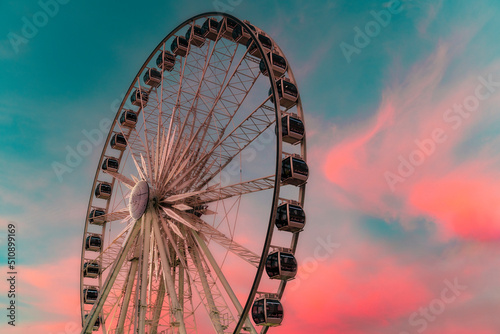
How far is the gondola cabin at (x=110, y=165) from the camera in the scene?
33656 millimetres

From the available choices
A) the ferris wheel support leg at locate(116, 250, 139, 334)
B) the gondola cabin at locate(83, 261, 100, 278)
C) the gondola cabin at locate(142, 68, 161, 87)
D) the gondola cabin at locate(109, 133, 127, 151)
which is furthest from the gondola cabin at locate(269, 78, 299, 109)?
the gondola cabin at locate(83, 261, 100, 278)

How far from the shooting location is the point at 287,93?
22797 millimetres

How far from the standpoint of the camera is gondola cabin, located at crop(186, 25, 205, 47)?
95.6 feet

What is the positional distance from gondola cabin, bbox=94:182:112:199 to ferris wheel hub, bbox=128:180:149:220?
10.2 meters

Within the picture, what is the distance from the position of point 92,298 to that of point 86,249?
12.2 ft

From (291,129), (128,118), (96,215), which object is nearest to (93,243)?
(96,215)

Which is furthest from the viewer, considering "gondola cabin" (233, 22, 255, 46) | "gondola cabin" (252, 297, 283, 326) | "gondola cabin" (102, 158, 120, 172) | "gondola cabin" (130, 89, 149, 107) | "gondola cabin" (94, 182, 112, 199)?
"gondola cabin" (94, 182, 112, 199)

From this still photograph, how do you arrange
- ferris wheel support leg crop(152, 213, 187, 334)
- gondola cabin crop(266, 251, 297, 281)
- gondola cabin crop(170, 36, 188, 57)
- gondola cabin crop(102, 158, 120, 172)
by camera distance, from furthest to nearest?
1. gondola cabin crop(102, 158, 120, 172)
2. gondola cabin crop(170, 36, 188, 57)
3. ferris wheel support leg crop(152, 213, 187, 334)
4. gondola cabin crop(266, 251, 297, 281)

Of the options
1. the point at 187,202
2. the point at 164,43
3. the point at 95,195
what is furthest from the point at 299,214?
the point at 95,195

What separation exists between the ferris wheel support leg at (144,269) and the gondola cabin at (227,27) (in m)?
11.5

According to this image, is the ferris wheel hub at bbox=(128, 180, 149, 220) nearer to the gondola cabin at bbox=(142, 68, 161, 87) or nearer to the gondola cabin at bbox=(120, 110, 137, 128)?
the gondola cabin at bbox=(120, 110, 137, 128)

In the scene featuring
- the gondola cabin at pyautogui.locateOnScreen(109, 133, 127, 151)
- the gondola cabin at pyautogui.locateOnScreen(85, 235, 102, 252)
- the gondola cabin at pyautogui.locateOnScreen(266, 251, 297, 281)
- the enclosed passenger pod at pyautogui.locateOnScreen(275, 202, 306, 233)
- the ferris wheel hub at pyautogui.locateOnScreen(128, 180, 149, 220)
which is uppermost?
the gondola cabin at pyautogui.locateOnScreen(109, 133, 127, 151)

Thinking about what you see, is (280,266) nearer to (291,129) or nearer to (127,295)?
(291,129)

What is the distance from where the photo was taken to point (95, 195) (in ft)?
114
